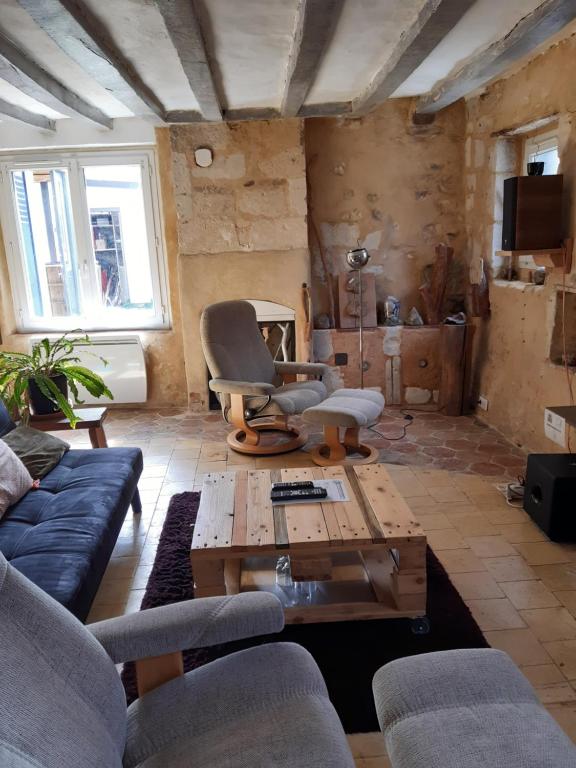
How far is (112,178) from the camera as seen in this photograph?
490 centimetres

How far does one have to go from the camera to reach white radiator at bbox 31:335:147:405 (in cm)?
494

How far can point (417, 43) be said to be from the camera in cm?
274

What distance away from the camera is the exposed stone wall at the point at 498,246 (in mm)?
3176

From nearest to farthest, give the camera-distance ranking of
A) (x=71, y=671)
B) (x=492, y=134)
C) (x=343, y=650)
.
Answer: (x=71, y=671) → (x=343, y=650) → (x=492, y=134)

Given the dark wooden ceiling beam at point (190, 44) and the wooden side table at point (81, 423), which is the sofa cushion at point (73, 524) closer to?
the wooden side table at point (81, 423)

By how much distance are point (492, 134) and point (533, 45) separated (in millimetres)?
1269

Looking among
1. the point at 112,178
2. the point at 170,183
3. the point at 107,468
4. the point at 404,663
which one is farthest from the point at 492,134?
the point at 404,663

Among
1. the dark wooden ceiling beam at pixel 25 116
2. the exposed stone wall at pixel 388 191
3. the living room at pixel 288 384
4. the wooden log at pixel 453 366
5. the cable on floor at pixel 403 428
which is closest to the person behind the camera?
the living room at pixel 288 384

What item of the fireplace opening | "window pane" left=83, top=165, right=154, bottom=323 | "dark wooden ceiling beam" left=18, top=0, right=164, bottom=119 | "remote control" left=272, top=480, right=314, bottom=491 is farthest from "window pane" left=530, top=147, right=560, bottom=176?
"window pane" left=83, top=165, right=154, bottom=323

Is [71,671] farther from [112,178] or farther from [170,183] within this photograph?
[112,178]

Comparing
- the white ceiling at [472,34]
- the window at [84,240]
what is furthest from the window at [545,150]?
the window at [84,240]

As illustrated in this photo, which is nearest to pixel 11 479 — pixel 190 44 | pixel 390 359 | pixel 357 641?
pixel 357 641

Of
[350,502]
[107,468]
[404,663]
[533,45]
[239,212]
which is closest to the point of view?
[404,663]

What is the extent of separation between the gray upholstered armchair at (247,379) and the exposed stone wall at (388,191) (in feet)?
3.35
